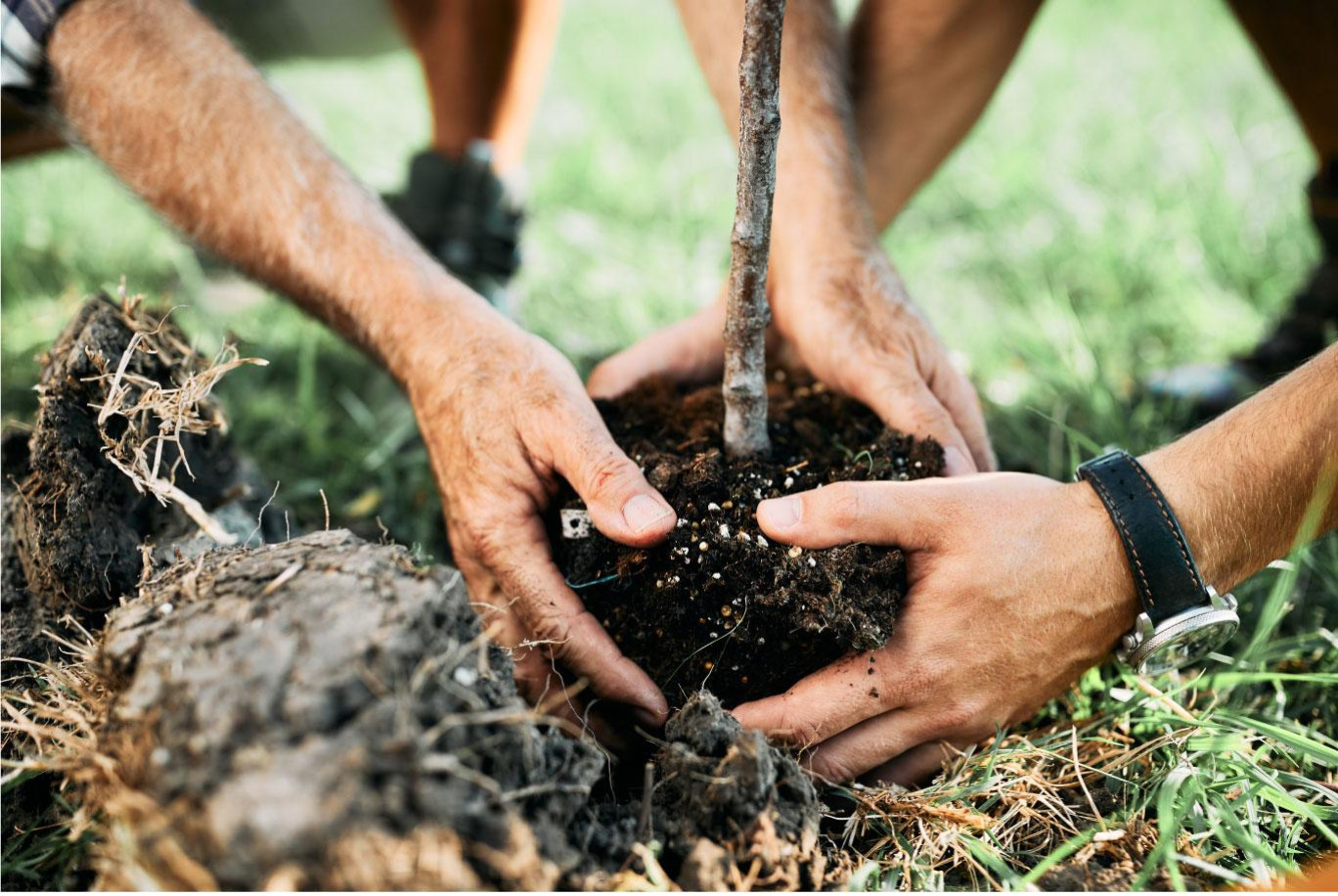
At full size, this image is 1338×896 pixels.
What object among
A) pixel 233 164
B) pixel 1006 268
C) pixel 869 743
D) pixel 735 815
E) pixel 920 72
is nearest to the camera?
pixel 735 815

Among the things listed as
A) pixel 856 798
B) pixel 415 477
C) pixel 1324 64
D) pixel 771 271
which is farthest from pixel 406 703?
pixel 1324 64

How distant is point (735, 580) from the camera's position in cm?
157

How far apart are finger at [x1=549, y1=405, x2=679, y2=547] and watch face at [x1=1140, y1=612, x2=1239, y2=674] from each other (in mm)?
942

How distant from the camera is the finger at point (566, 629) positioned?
1594 millimetres

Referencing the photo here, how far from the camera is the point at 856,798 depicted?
1.50m

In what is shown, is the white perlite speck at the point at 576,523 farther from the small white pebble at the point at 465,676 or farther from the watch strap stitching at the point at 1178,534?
the watch strap stitching at the point at 1178,534

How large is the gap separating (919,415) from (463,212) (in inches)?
88.5

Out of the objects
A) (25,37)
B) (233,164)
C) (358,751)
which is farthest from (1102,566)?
(25,37)

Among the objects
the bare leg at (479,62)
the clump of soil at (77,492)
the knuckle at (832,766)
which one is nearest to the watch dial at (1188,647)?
the knuckle at (832,766)

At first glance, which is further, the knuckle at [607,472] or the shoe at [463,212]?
the shoe at [463,212]

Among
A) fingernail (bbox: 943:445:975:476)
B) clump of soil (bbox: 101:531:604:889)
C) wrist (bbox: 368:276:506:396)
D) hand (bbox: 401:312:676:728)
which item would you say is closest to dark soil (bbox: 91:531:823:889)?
clump of soil (bbox: 101:531:604:889)

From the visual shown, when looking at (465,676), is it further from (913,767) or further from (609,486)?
(913,767)

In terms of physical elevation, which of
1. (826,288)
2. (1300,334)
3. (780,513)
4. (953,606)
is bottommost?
(1300,334)

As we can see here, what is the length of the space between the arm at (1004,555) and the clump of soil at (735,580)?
2.1 inches
